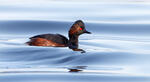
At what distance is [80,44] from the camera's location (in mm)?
18438

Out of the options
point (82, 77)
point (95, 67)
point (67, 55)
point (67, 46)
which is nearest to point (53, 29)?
point (67, 46)

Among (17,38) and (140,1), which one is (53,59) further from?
(140,1)

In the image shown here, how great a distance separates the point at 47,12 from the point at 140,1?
6.20 meters

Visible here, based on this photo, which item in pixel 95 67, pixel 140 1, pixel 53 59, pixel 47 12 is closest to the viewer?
pixel 95 67

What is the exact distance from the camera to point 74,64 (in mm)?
14219

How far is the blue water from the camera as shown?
1289cm

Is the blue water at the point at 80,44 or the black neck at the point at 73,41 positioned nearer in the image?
the blue water at the point at 80,44

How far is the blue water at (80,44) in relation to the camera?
42.3ft

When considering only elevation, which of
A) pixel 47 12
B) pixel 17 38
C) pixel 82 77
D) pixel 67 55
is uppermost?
pixel 47 12

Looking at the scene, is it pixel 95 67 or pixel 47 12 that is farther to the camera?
pixel 47 12

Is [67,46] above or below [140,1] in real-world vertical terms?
below

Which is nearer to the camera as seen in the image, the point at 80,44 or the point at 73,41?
the point at 73,41

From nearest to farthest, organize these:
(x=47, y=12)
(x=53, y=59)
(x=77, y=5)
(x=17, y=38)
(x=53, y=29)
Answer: (x=53, y=59) → (x=17, y=38) → (x=53, y=29) → (x=47, y=12) → (x=77, y=5)

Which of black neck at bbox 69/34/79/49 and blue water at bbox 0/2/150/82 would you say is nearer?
blue water at bbox 0/2/150/82
